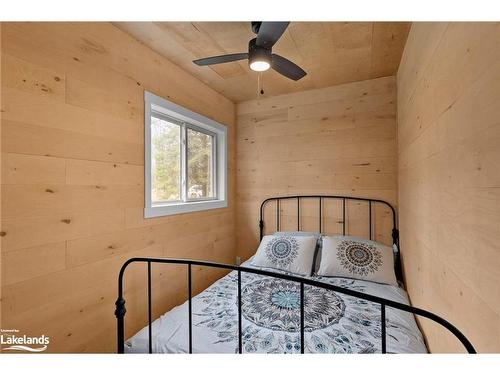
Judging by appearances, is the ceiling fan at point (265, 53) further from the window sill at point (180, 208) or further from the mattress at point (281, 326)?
the mattress at point (281, 326)

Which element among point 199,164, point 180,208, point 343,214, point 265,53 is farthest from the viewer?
point 199,164

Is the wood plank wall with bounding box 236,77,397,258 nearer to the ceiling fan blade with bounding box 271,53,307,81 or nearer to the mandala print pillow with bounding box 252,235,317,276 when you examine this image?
the mandala print pillow with bounding box 252,235,317,276

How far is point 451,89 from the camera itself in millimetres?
845

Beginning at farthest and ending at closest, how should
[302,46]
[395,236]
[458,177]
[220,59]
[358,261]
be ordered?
[395,236], [358,261], [302,46], [220,59], [458,177]

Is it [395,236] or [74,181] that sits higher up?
[74,181]

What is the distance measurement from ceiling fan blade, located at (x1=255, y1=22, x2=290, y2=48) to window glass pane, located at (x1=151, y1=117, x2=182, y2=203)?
1.08m

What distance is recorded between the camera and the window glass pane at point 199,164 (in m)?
2.25

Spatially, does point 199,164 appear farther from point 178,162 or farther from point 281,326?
point 281,326

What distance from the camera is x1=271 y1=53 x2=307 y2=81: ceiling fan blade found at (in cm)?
138

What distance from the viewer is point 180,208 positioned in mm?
1949

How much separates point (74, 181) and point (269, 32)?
4.15 feet

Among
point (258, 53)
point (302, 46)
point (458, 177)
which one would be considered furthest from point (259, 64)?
point (458, 177)

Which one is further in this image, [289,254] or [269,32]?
[289,254]

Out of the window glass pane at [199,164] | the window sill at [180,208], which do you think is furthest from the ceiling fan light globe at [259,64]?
the window sill at [180,208]
